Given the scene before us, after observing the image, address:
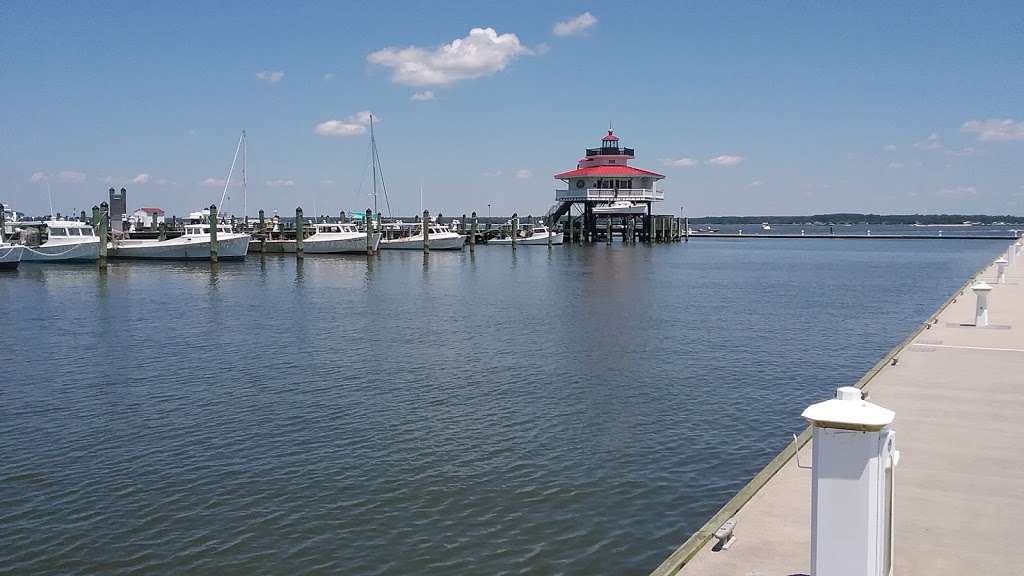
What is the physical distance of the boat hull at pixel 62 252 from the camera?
63.4m

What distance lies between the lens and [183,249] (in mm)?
67875

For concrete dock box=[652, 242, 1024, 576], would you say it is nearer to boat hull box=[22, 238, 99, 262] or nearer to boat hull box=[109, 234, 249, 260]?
boat hull box=[109, 234, 249, 260]

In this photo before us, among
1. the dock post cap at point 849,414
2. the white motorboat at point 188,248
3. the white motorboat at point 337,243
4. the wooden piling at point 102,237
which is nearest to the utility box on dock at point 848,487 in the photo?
the dock post cap at point 849,414

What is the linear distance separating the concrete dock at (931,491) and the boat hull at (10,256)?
5751cm

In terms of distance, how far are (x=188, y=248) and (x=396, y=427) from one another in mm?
57807

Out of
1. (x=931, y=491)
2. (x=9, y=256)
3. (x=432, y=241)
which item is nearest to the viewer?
(x=931, y=491)

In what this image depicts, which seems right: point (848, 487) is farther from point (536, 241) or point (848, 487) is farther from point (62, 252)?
point (536, 241)

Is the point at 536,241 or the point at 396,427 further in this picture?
the point at 536,241

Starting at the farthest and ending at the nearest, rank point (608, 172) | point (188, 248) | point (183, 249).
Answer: point (608, 172) → point (183, 249) → point (188, 248)

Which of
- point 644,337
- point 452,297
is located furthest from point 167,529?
point 452,297

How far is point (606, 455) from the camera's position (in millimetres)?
13414

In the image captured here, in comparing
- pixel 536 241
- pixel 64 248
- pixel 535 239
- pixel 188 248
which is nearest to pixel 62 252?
pixel 64 248

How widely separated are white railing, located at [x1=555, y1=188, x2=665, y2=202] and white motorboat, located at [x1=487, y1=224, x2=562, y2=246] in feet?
15.2

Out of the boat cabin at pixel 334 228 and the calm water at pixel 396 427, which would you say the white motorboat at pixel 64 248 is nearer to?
the boat cabin at pixel 334 228
